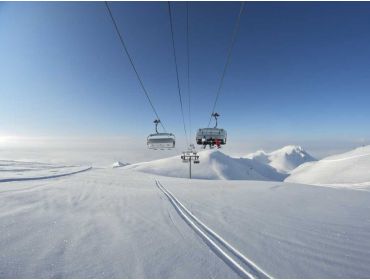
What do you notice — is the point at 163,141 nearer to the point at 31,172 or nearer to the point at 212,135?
the point at 212,135

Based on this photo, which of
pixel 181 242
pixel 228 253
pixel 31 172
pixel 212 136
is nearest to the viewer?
pixel 228 253

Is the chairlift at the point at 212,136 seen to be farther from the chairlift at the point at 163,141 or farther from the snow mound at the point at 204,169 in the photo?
the snow mound at the point at 204,169

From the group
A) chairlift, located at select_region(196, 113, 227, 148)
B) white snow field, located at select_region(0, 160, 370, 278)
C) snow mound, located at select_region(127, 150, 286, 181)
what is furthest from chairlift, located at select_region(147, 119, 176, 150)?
snow mound, located at select_region(127, 150, 286, 181)

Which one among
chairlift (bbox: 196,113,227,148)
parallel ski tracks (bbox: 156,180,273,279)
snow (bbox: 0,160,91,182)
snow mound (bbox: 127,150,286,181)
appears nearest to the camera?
parallel ski tracks (bbox: 156,180,273,279)

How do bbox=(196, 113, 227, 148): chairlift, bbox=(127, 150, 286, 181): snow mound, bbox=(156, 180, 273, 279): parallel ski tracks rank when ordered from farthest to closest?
1. bbox=(127, 150, 286, 181): snow mound
2. bbox=(196, 113, 227, 148): chairlift
3. bbox=(156, 180, 273, 279): parallel ski tracks

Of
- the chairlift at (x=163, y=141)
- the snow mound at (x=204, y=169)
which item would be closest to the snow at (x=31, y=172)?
the chairlift at (x=163, y=141)

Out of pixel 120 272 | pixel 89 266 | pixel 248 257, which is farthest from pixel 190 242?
pixel 89 266

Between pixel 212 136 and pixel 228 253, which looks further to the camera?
pixel 212 136

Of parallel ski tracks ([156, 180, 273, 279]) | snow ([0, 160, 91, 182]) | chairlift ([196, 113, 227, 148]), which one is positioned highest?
chairlift ([196, 113, 227, 148])

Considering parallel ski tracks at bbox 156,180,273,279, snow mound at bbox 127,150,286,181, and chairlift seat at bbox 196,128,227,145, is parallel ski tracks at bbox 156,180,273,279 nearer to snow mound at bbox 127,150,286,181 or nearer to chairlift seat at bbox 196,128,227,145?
chairlift seat at bbox 196,128,227,145

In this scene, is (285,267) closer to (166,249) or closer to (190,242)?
(190,242)

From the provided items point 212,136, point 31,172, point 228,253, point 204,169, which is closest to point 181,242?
point 228,253
